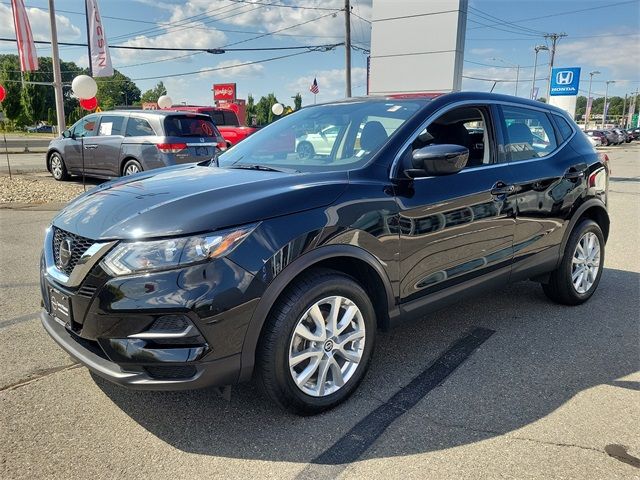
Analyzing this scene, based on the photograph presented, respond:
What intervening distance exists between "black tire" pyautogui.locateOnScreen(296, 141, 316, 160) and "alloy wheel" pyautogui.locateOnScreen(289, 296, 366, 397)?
109cm

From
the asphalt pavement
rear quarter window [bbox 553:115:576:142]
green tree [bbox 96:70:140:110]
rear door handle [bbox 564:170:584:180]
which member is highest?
green tree [bbox 96:70:140:110]

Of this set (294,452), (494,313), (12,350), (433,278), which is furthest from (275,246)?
(494,313)

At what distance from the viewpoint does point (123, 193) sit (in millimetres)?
2775

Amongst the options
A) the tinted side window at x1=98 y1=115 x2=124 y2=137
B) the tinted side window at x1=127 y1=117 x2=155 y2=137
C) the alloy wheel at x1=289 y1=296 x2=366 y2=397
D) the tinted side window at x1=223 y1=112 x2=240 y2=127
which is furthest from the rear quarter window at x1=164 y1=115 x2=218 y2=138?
the alloy wheel at x1=289 y1=296 x2=366 y2=397

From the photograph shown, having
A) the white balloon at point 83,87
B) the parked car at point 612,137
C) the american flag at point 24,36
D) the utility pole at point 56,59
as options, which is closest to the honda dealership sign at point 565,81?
the white balloon at point 83,87

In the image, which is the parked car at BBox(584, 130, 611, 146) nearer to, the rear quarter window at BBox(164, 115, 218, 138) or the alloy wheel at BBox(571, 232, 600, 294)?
the rear quarter window at BBox(164, 115, 218, 138)

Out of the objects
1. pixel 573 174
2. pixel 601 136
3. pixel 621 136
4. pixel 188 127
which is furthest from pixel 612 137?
pixel 573 174

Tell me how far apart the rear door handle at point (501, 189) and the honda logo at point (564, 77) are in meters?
23.9

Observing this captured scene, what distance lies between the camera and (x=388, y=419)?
2709 millimetres

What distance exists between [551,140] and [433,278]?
76.7 inches

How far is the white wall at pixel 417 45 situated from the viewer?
12.2 meters

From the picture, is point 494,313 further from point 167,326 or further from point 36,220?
point 36,220

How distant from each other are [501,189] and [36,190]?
10.7 m

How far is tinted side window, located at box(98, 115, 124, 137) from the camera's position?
11.3 meters
